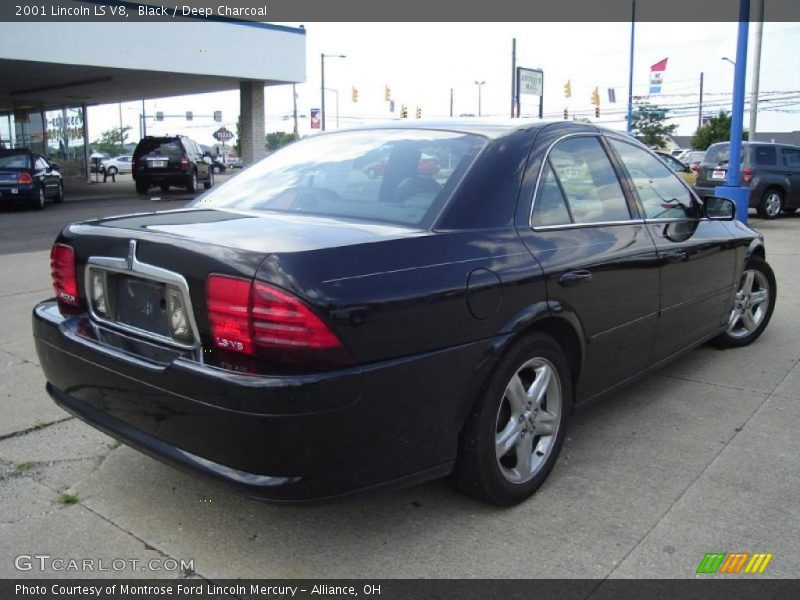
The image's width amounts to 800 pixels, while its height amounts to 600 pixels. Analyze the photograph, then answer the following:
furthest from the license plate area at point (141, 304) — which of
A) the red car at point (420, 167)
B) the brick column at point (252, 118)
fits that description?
the brick column at point (252, 118)

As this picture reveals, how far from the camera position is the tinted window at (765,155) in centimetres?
1630

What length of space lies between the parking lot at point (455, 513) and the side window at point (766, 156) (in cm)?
1373

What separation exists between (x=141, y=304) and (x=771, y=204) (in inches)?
651

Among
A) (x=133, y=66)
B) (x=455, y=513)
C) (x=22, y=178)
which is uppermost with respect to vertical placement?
(x=133, y=66)

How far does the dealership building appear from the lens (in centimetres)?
1789

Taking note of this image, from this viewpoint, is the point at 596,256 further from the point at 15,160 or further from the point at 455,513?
the point at 15,160

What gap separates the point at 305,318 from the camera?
7.75 feet

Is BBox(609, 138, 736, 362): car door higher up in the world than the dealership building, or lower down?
lower down

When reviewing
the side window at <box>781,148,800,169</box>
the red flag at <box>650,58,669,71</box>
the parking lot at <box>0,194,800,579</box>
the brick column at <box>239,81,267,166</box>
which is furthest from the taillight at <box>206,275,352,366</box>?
the red flag at <box>650,58,669,71</box>

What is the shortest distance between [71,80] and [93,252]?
23236 millimetres

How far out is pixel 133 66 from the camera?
19.2m

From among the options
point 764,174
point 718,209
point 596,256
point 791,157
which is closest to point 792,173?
point 791,157

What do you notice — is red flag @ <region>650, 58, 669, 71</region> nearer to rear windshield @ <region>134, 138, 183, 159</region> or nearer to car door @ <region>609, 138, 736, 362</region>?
rear windshield @ <region>134, 138, 183, 159</region>

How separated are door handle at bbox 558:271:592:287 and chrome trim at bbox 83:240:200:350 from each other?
62.0 inches
